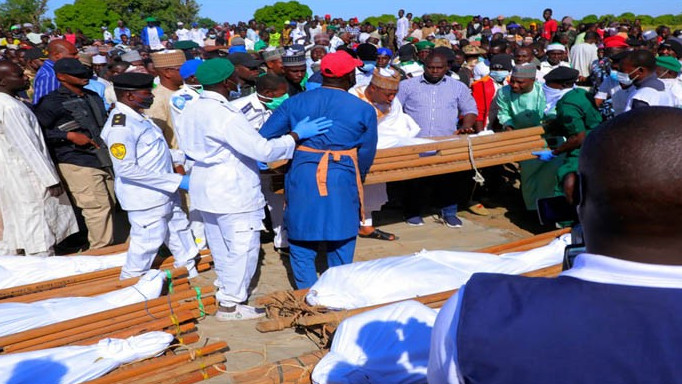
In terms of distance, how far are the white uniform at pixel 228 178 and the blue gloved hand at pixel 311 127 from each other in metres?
0.09

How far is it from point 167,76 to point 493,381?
16.6 feet

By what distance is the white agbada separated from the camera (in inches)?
189

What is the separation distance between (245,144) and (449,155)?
2498 millimetres

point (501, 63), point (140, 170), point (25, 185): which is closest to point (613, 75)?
point (501, 63)

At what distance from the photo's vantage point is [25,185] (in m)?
4.96

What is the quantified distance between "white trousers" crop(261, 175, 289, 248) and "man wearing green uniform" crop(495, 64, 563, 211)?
261cm

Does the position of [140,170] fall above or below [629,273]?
below

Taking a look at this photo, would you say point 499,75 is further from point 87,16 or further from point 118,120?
point 87,16

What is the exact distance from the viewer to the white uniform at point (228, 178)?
3920 millimetres

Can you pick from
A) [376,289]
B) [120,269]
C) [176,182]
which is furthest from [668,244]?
[120,269]

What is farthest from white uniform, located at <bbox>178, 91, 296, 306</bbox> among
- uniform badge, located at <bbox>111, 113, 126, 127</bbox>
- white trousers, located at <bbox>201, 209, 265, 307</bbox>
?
uniform badge, located at <bbox>111, 113, 126, 127</bbox>

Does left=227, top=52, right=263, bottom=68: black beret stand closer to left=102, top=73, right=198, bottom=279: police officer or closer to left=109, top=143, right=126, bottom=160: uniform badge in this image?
left=102, top=73, right=198, bottom=279: police officer

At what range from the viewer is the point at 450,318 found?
1279 millimetres

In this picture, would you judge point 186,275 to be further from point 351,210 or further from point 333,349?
point 333,349
